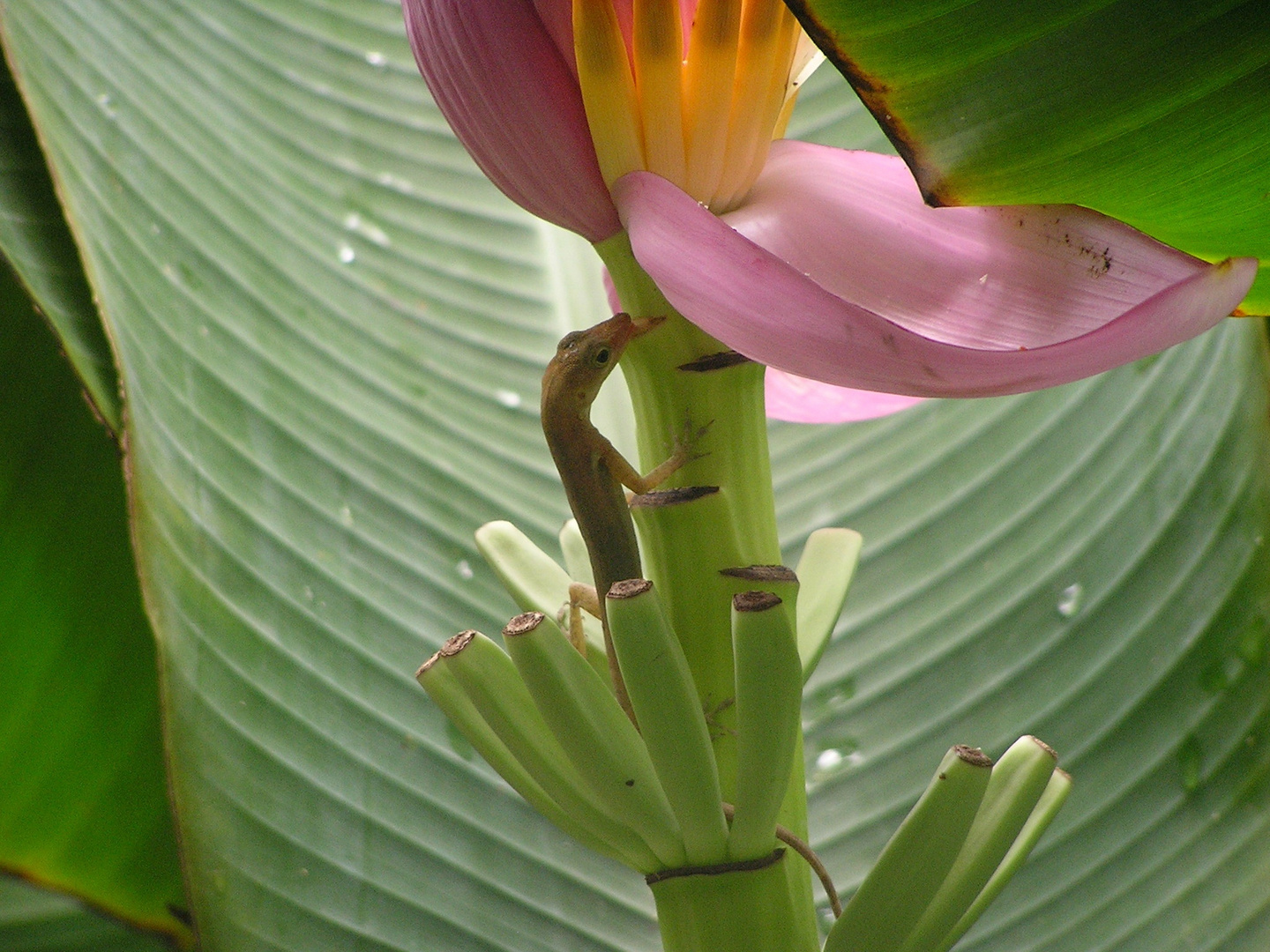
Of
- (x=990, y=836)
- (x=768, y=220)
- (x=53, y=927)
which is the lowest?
(x=53, y=927)

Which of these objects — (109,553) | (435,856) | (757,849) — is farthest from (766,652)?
A: (109,553)

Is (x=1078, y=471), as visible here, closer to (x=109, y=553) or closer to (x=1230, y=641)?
(x=1230, y=641)

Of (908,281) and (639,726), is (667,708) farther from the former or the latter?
(908,281)

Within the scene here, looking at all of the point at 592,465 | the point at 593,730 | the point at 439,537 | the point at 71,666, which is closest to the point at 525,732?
the point at 593,730

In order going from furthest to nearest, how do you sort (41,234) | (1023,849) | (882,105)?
(41,234) < (1023,849) < (882,105)

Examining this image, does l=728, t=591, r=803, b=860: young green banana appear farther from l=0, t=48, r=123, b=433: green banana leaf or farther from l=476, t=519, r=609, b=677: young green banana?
l=0, t=48, r=123, b=433: green banana leaf

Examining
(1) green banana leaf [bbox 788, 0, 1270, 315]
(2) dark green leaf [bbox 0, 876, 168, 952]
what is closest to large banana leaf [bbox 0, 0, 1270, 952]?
(2) dark green leaf [bbox 0, 876, 168, 952]

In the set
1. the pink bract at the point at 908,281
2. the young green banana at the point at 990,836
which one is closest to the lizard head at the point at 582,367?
the pink bract at the point at 908,281

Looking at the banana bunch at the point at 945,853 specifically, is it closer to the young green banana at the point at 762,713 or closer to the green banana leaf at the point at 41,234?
the young green banana at the point at 762,713
